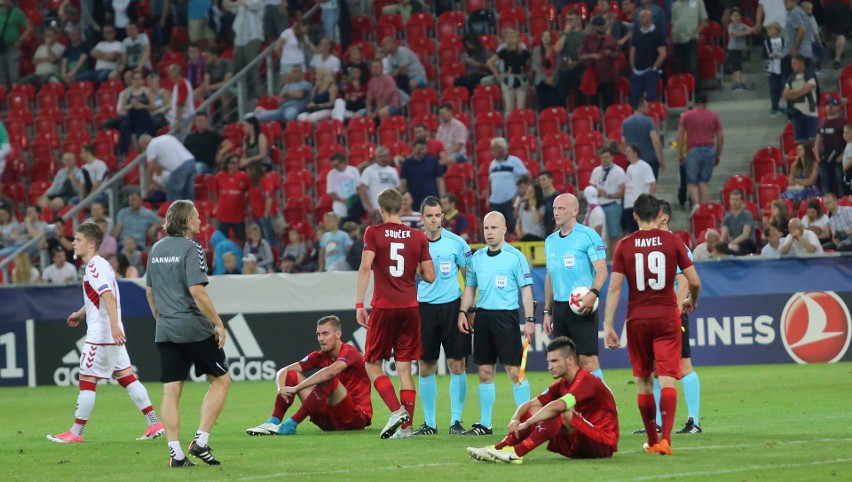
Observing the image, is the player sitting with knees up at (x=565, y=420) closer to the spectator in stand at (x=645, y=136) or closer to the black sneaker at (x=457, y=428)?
the black sneaker at (x=457, y=428)

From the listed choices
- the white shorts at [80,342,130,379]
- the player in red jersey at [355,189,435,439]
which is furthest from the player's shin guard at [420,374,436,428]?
the white shorts at [80,342,130,379]

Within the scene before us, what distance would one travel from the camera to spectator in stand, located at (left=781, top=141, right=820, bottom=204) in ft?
70.5

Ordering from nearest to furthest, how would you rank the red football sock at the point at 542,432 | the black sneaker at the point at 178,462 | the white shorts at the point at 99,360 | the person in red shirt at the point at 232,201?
the red football sock at the point at 542,432 → the black sneaker at the point at 178,462 → the white shorts at the point at 99,360 → the person in red shirt at the point at 232,201

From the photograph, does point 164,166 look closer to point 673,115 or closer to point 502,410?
point 673,115

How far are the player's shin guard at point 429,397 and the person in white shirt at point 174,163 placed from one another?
13130 millimetres

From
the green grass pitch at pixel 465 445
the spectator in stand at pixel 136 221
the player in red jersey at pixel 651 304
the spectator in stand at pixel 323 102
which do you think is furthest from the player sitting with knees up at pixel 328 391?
the spectator in stand at pixel 323 102

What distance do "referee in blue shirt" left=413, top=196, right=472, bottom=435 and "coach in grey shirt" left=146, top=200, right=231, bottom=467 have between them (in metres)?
2.80

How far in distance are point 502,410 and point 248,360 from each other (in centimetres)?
690

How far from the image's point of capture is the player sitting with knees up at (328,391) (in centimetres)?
1342

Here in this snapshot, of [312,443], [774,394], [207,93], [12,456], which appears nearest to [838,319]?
[774,394]

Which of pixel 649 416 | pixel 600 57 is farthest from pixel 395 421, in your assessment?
pixel 600 57

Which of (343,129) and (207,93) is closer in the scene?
(343,129)

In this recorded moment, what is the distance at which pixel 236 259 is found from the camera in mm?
23078

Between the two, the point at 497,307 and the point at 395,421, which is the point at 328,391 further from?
the point at 497,307
